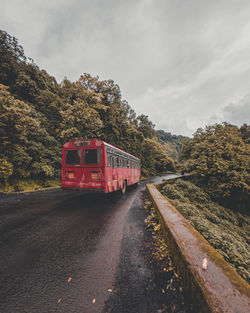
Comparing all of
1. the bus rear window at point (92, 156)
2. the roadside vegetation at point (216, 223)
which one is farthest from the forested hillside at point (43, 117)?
the roadside vegetation at point (216, 223)

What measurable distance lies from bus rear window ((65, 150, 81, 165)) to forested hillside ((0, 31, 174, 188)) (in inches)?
259

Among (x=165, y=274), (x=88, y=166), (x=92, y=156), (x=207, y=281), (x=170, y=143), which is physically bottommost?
(x=165, y=274)

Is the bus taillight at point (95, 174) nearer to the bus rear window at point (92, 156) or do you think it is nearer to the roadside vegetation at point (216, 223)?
the bus rear window at point (92, 156)

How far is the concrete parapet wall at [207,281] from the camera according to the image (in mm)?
1365

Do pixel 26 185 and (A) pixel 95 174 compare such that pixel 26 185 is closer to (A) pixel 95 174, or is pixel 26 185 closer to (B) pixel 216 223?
(A) pixel 95 174

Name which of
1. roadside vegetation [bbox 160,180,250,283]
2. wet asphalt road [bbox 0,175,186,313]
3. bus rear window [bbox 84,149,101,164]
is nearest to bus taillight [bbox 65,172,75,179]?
bus rear window [bbox 84,149,101,164]

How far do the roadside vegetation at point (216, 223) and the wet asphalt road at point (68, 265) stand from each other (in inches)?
90.4

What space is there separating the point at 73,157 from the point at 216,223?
1041cm

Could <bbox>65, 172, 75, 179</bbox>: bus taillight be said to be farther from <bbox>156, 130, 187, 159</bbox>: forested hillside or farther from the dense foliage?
<bbox>156, 130, 187, 159</bbox>: forested hillside

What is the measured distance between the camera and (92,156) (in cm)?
683

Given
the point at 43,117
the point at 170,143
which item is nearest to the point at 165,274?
the point at 43,117

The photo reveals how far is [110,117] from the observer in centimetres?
2369

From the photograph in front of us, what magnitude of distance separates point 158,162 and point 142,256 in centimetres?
5005

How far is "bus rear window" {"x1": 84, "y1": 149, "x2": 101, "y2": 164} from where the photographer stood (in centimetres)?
674
